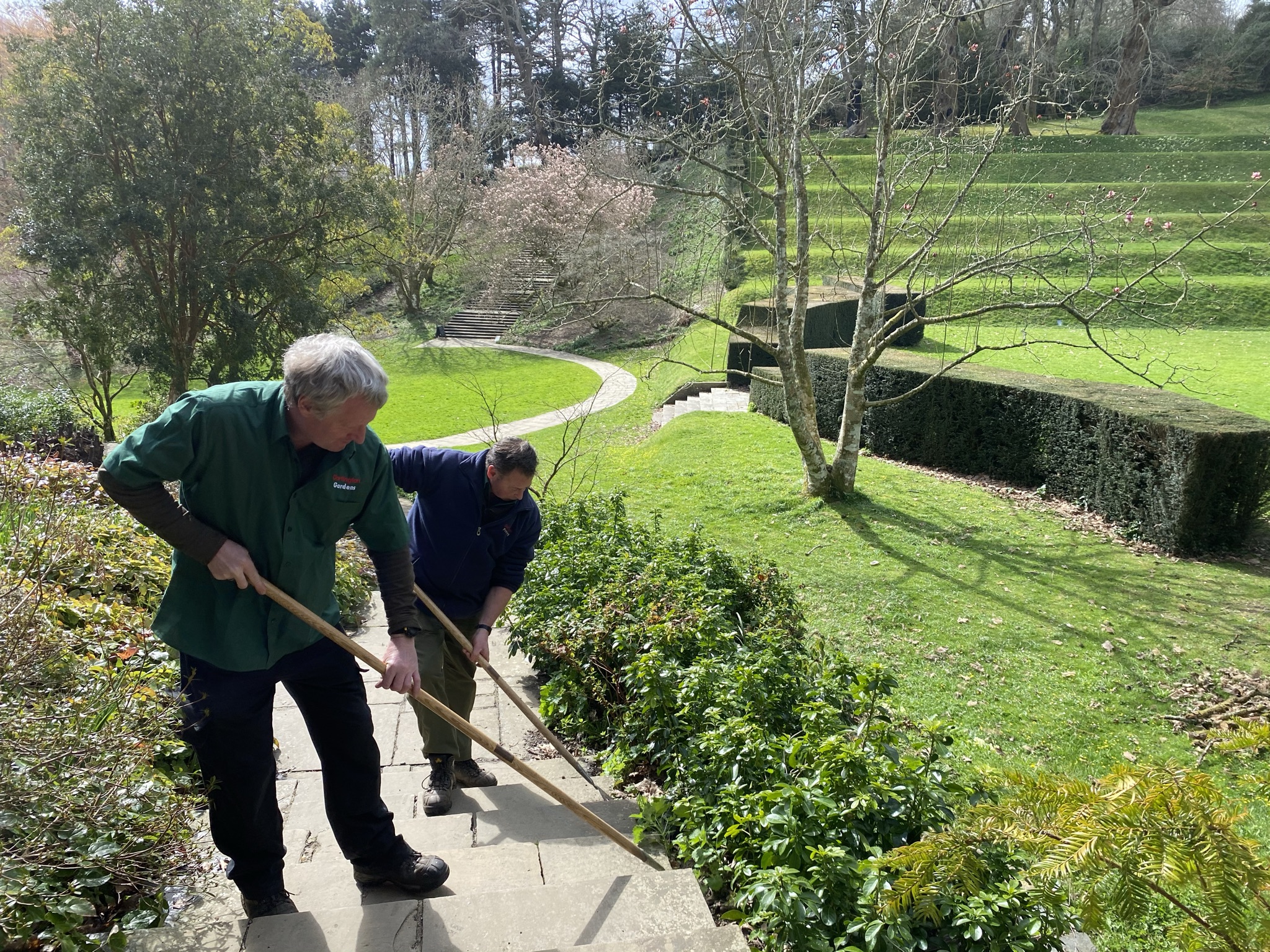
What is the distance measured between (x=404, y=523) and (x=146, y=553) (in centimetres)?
319

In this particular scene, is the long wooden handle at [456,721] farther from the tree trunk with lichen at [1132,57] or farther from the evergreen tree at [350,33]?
the evergreen tree at [350,33]

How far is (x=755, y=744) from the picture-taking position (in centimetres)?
302

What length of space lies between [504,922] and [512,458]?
2.00 m

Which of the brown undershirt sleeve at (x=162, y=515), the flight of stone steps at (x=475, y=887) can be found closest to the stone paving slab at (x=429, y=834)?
the flight of stone steps at (x=475, y=887)

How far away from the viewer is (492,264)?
116ft

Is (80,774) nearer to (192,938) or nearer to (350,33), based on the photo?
(192,938)

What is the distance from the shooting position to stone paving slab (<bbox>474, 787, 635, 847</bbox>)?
366cm

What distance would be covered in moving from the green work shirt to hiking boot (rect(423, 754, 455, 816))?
1.49 m

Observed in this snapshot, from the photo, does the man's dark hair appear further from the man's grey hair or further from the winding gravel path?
the winding gravel path

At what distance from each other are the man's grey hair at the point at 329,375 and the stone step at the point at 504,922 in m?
1.59

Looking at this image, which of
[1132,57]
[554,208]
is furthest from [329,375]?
[1132,57]

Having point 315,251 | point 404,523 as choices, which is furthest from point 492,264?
point 404,523

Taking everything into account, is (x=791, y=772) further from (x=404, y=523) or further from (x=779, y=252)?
(x=779, y=252)

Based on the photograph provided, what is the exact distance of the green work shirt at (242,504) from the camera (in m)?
2.50
